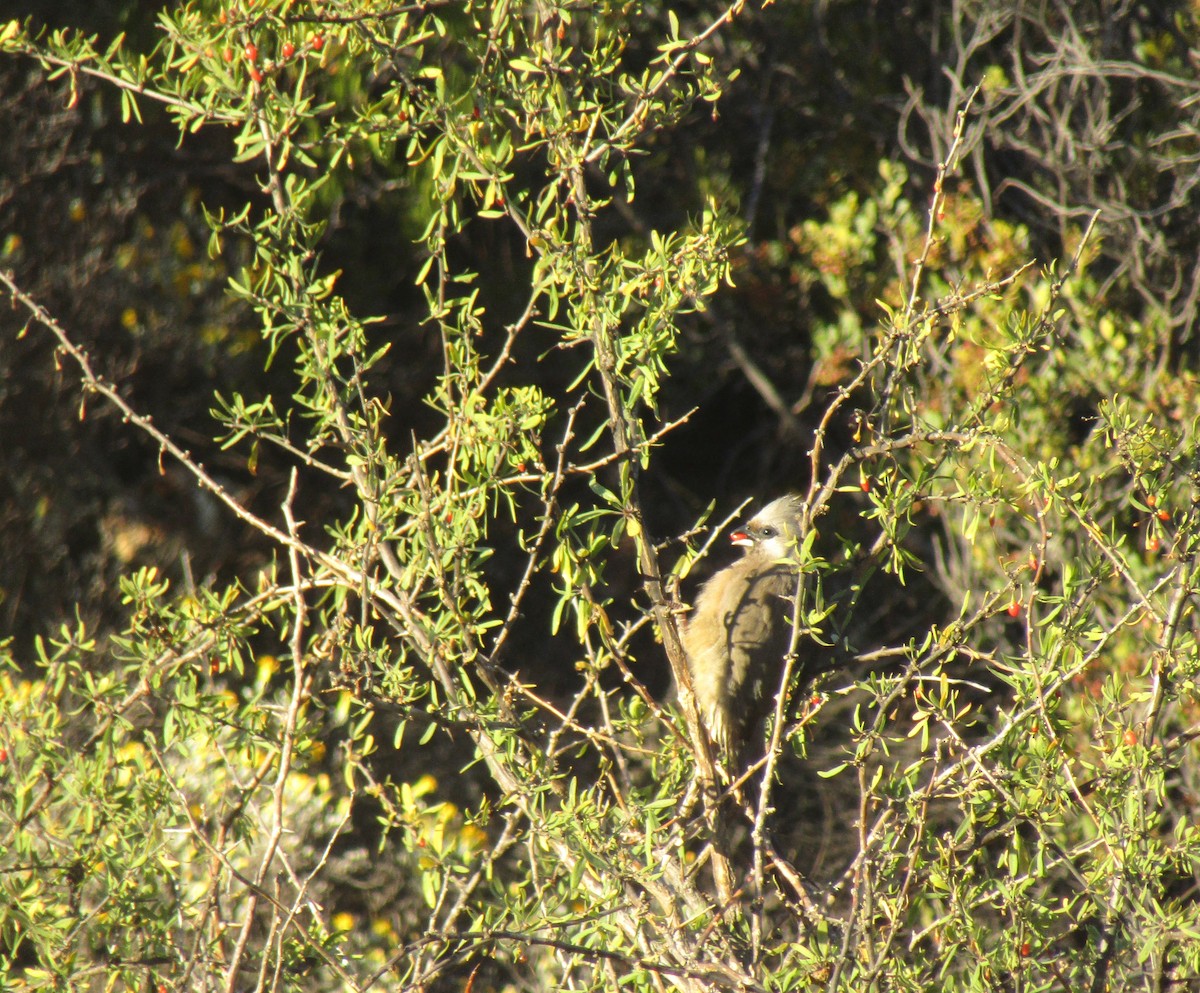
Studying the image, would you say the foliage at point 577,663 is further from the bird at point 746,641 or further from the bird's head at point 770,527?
the bird's head at point 770,527

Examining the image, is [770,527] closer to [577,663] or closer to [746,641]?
[746,641]

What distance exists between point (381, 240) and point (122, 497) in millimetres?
1964

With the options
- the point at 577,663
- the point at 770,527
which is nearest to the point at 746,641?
the point at 770,527

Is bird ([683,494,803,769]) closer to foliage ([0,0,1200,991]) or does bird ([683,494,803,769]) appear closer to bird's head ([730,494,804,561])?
bird's head ([730,494,804,561])

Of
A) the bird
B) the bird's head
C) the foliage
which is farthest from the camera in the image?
the bird's head

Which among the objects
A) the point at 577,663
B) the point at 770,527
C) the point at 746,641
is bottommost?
the point at 746,641

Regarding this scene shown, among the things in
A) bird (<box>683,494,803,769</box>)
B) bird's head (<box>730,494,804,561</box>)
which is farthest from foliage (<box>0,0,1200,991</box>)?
bird's head (<box>730,494,804,561</box>)

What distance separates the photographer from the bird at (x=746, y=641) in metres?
4.29

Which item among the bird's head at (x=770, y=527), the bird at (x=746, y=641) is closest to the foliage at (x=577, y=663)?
the bird at (x=746, y=641)

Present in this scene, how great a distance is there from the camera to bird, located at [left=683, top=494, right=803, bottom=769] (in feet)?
14.1

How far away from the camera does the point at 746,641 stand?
4.39m

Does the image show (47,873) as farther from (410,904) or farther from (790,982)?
(410,904)

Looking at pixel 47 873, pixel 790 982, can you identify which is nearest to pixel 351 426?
pixel 47 873

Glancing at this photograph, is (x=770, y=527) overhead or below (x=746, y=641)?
overhead
